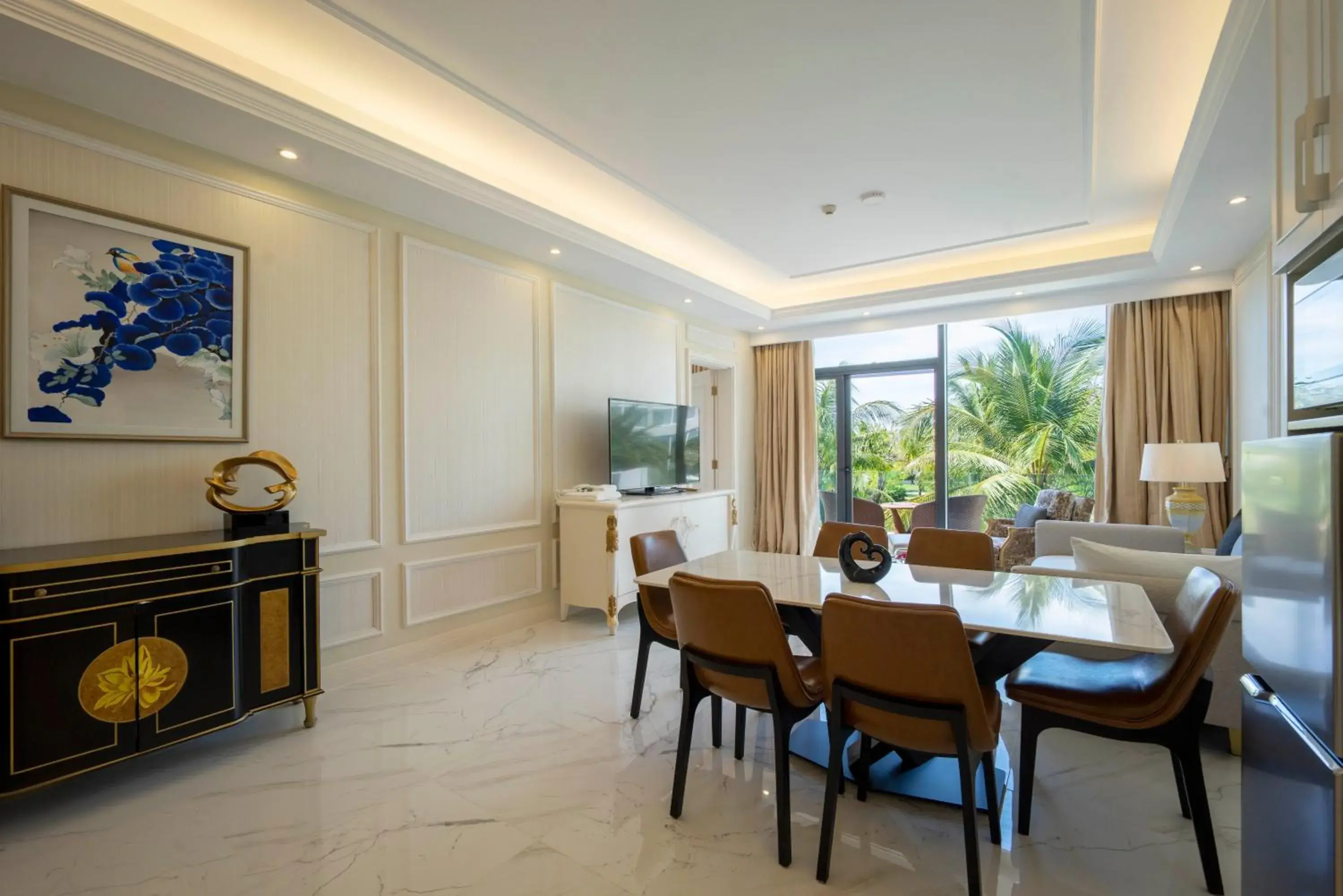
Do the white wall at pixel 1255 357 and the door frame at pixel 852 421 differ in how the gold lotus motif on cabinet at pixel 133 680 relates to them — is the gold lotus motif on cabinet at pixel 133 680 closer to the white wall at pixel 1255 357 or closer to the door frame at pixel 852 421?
the white wall at pixel 1255 357

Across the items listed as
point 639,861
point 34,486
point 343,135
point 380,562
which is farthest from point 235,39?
point 639,861

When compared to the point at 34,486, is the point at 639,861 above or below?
below

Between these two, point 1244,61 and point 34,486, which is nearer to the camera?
point 1244,61

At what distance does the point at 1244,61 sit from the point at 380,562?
14.2 feet

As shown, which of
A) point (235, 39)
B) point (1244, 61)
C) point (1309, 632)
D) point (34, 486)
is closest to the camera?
point (1309, 632)

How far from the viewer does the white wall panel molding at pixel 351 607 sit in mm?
3234

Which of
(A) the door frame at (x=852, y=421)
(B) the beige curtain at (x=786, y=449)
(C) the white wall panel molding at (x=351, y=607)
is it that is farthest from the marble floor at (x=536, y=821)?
(B) the beige curtain at (x=786, y=449)

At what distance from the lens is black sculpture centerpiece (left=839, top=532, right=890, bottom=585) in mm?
2367

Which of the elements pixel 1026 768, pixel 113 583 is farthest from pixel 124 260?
pixel 1026 768

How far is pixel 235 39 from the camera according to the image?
254cm

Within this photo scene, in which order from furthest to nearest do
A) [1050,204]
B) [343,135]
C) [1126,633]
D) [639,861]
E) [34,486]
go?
1. [1050,204]
2. [343,135]
3. [34,486]
4. [639,861]
5. [1126,633]

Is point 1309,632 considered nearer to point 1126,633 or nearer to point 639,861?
point 1126,633

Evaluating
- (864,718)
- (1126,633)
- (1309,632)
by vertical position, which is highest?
(1309,632)

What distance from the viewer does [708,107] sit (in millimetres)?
2938
